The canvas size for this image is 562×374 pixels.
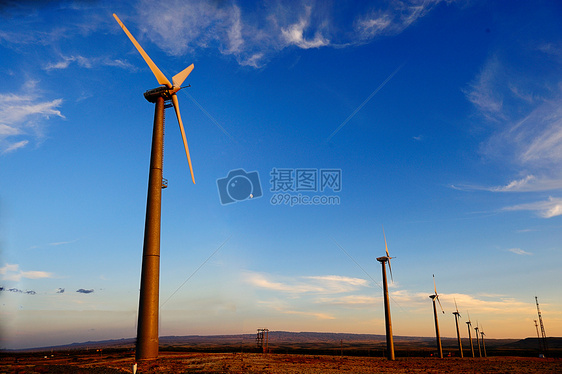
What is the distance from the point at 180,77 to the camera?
1800 inches

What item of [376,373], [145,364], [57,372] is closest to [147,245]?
[145,364]

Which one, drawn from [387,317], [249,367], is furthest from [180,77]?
[387,317]

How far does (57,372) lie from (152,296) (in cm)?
1154

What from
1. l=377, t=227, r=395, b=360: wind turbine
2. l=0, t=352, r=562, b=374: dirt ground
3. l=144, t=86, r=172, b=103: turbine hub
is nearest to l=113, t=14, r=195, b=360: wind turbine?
l=144, t=86, r=172, b=103: turbine hub

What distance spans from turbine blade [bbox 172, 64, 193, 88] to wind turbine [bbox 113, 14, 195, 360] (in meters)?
0.15

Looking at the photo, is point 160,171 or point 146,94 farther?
point 146,94

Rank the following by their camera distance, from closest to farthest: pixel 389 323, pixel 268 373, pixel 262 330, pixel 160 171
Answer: pixel 268 373 < pixel 160 171 < pixel 389 323 < pixel 262 330

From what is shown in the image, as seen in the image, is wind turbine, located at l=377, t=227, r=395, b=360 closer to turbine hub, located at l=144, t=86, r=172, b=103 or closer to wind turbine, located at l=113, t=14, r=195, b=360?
wind turbine, located at l=113, t=14, r=195, b=360

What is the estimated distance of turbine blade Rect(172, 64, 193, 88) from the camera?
1758 inches

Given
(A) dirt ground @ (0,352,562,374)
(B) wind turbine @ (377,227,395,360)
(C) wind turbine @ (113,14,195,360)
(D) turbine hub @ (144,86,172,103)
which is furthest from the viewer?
(B) wind turbine @ (377,227,395,360)

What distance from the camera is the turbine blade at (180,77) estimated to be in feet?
147

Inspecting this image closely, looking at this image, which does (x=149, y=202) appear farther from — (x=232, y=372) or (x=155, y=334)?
(x=232, y=372)

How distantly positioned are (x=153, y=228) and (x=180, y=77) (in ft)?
65.3

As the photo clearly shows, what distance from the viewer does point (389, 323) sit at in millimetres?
62125
